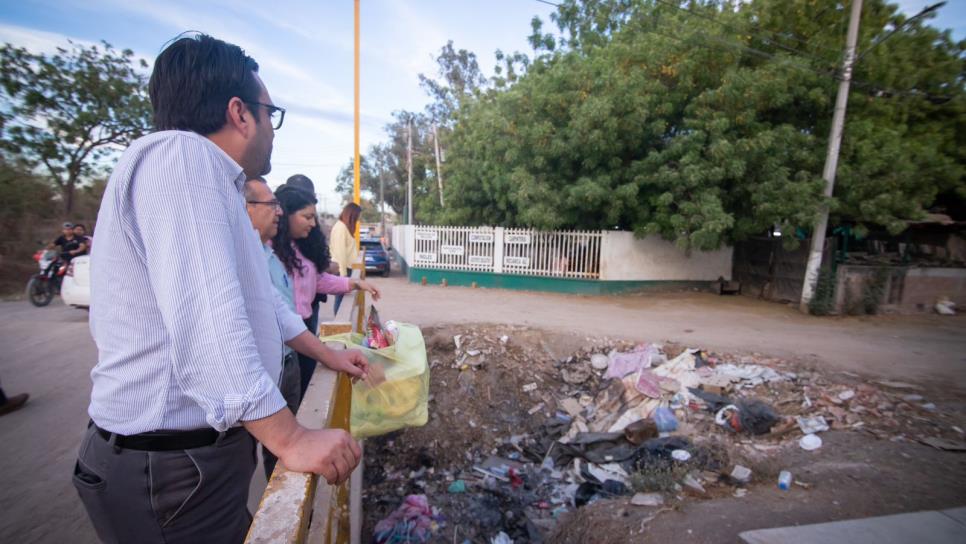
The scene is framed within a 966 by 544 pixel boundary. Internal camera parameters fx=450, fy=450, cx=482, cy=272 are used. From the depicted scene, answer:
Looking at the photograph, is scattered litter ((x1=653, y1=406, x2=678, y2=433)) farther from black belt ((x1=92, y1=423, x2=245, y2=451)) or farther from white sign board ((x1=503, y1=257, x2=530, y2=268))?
white sign board ((x1=503, y1=257, x2=530, y2=268))

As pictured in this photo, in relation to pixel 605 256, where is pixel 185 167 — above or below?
above

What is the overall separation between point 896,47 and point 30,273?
2167 centimetres

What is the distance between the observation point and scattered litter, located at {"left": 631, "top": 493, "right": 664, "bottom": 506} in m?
3.34

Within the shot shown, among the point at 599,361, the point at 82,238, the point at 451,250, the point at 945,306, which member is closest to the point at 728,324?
the point at 599,361

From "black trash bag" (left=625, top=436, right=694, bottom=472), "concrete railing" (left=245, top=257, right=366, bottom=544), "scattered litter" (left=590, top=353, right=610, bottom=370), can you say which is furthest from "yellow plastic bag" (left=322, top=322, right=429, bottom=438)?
"scattered litter" (left=590, top=353, right=610, bottom=370)

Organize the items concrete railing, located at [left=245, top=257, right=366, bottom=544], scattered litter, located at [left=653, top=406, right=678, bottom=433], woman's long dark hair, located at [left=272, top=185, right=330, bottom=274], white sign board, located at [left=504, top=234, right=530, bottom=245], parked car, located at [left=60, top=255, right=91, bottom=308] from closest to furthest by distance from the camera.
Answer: concrete railing, located at [left=245, top=257, right=366, bottom=544] → woman's long dark hair, located at [left=272, top=185, right=330, bottom=274] → scattered litter, located at [left=653, top=406, right=678, bottom=433] → parked car, located at [left=60, top=255, right=91, bottom=308] → white sign board, located at [left=504, top=234, right=530, bottom=245]

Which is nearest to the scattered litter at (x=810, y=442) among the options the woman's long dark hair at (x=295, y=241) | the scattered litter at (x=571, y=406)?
the scattered litter at (x=571, y=406)

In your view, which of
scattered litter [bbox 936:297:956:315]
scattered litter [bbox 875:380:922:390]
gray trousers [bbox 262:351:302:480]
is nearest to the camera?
gray trousers [bbox 262:351:302:480]

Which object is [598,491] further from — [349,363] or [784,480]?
[349,363]

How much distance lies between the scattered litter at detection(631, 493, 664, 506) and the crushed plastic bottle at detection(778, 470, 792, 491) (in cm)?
99

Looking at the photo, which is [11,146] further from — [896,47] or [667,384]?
[896,47]

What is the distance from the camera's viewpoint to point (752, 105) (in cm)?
960

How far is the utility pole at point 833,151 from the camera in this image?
29.1 ft

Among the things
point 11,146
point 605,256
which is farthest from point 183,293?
point 11,146
